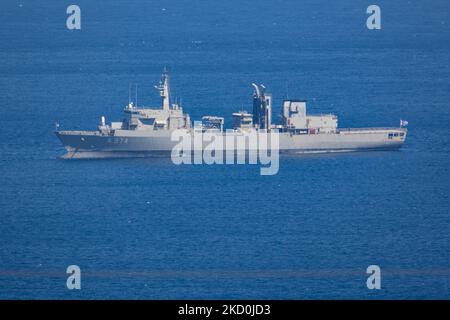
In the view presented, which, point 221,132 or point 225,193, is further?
point 221,132

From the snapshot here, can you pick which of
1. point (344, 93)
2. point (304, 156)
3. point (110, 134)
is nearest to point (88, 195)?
point (110, 134)

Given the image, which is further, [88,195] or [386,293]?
[88,195]

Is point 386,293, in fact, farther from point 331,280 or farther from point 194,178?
point 194,178

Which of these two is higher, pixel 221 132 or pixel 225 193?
pixel 221 132

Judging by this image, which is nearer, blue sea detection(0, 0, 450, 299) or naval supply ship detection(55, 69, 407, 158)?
blue sea detection(0, 0, 450, 299)
